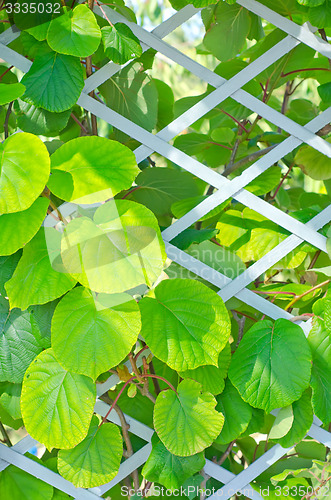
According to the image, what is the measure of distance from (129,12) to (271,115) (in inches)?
12.2

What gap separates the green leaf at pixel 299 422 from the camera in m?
0.80

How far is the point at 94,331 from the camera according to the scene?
2.19 ft

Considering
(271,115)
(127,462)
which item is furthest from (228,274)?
(127,462)

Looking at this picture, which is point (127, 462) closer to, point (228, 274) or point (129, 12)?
point (228, 274)

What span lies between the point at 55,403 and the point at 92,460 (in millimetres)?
129

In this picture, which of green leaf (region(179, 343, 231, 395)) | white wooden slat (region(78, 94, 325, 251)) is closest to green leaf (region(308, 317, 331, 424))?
green leaf (region(179, 343, 231, 395))

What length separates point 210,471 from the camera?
865 mm

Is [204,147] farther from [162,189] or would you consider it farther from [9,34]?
[9,34]

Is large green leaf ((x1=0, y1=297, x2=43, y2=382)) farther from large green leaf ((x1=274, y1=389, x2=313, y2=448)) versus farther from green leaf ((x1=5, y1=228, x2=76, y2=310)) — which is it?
large green leaf ((x1=274, y1=389, x2=313, y2=448))

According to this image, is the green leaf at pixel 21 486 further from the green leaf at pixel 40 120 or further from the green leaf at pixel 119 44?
the green leaf at pixel 119 44

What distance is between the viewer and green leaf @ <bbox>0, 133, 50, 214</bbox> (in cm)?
62

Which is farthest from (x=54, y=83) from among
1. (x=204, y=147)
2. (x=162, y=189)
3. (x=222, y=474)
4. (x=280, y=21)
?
(x=222, y=474)

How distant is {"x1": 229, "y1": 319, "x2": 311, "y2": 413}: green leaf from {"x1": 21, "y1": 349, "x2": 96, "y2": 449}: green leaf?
24 cm

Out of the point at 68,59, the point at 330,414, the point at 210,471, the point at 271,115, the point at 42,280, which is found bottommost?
the point at 210,471
